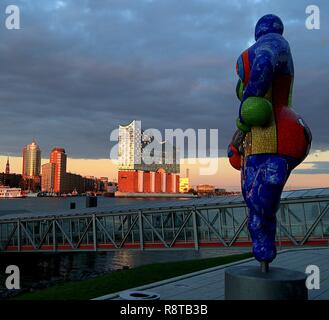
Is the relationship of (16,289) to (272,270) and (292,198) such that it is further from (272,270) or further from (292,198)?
(272,270)

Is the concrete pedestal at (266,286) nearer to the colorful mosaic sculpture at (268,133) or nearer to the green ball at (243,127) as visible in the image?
the colorful mosaic sculpture at (268,133)

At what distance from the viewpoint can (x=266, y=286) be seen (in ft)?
27.1

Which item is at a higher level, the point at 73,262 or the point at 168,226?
the point at 168,226

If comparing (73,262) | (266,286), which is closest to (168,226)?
(73,262)

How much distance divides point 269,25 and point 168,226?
983 inches

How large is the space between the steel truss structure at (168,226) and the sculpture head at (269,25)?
18071mm

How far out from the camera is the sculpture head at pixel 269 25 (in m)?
9.26

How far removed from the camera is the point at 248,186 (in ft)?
28.9

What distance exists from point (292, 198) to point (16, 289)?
1919cm

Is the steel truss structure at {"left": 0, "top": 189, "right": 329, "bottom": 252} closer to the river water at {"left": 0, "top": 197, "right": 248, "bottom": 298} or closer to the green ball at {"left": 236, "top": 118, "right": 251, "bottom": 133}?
the river water at {"left": 0, "top": 197, "right": 248, "bottom": 298}

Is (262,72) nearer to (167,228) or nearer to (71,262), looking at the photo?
(167,228)

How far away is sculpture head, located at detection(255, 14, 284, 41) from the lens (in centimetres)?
926

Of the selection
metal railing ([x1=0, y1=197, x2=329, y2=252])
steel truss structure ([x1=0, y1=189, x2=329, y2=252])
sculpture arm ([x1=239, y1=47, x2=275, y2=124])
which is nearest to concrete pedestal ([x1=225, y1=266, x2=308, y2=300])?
sculpture arm ([x1=239, y1=47, x2=275, y2=124])

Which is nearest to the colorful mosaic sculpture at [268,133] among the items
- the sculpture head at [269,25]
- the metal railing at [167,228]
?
the sculpture head at [269,25]
